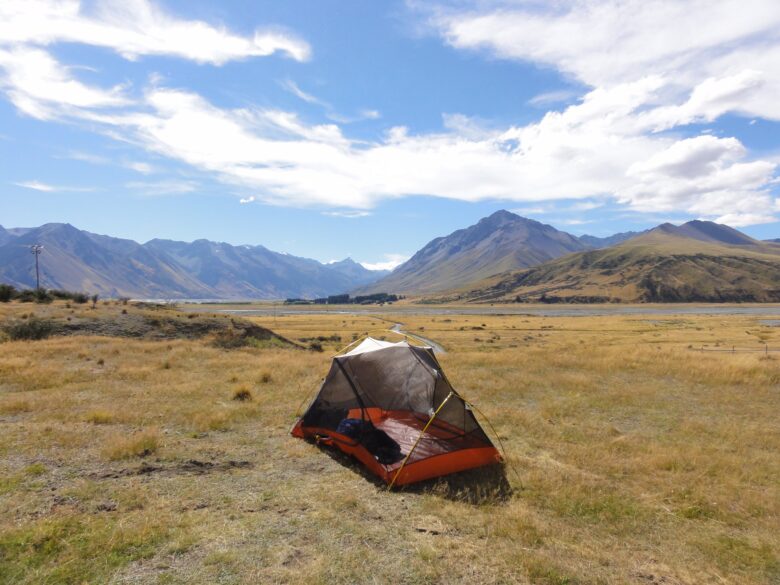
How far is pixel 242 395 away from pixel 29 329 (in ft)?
74.2

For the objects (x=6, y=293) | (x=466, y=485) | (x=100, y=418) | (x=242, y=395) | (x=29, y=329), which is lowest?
(x=466, y=485)

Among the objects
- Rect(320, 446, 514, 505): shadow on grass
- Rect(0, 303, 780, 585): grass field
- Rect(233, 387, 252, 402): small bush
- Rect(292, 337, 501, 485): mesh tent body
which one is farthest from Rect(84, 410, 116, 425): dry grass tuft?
Rect(320, 446, 514, 505): shadow on grass

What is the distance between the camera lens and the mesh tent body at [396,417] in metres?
10.9

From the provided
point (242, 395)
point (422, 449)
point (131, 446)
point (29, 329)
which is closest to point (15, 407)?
point (131, 446)

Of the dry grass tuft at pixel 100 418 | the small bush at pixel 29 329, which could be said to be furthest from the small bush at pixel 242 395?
the small bush at pixel 29 329

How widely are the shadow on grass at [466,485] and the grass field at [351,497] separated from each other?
7cm

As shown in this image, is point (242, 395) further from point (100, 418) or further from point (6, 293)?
point (6, 293)

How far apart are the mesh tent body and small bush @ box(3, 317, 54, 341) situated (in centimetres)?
2708

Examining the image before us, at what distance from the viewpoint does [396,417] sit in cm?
1353

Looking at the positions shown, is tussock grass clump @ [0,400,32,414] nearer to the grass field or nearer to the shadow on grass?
the grass field

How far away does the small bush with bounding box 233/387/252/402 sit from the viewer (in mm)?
17922

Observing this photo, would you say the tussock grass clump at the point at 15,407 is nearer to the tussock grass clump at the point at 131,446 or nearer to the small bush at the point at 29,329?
the tussock grass clump at the point at 131,446

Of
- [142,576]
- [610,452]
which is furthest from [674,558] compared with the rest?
[142,576]

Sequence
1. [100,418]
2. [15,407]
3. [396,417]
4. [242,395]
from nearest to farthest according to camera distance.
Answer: [396,417] < [100,418] < [15,407] < [242,395]
